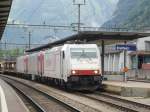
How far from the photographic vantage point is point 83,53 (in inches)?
1270

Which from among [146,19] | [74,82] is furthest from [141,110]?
[146,19]

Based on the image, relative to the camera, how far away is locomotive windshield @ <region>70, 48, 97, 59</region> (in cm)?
3206

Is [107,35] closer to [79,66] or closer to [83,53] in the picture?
[83,53]

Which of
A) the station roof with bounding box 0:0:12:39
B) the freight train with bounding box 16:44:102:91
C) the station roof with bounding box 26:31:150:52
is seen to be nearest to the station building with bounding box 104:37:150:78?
the station roof with bounding box 26:31:150:52

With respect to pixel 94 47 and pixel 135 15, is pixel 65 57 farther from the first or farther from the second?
pixel 135 15

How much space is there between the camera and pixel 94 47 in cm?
3266

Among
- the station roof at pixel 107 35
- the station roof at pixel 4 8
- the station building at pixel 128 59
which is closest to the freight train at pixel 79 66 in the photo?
the station roof at pixel 107 35

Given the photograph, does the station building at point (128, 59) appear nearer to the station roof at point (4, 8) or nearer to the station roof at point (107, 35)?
the station roof at point (107, 35)

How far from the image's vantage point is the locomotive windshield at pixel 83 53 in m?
32.1

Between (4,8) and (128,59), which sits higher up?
(4,8)

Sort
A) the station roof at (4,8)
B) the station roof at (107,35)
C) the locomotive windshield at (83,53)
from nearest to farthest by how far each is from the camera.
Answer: the station roof at (4,8) < the locomotive windshield at (83,53) < the station roof at (107,35)

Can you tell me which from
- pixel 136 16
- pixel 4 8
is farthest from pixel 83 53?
pixel 136 16

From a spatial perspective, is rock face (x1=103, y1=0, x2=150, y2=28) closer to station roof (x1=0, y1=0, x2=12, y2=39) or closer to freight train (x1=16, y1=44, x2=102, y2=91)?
freight train (x1=16, y1=44, x2=102, y2=91)

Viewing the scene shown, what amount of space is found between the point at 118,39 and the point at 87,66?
376 inches
